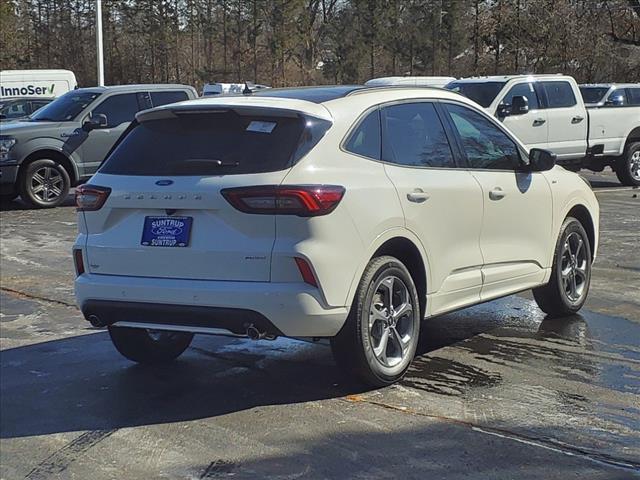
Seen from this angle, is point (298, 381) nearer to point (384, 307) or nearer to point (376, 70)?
point (384, 307)

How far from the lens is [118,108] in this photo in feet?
52.3

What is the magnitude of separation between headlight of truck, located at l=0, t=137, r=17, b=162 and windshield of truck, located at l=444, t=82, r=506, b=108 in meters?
7.40

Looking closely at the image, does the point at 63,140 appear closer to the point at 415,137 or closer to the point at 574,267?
the point at 574,267

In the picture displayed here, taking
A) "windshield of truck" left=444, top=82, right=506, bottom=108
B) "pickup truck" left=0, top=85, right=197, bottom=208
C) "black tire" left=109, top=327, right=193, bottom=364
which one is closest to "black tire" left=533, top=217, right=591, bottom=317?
"black tire" left=109, top=327, right=193, bottom=364

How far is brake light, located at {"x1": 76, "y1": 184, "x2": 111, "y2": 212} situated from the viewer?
543 cm

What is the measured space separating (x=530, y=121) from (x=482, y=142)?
34.9 feet

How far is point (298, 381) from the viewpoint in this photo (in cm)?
580

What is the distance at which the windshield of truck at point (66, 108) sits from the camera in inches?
617

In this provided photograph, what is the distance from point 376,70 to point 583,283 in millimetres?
45038

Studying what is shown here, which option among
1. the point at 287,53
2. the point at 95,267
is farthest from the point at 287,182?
the point at 287,53

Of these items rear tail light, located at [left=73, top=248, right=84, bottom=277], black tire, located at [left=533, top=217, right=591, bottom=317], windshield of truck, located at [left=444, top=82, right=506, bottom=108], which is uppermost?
windshield of truck, located at [left=444, top=82, right=506, bottom=108]

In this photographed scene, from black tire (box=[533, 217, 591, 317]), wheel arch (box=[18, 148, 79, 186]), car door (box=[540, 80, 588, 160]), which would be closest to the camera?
black tire (box=[533, 217, 591, 317])

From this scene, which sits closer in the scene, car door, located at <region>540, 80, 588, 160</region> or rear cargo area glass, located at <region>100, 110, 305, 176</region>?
rear cargo area glass, located at <region>100, 110, 305, 176</region>

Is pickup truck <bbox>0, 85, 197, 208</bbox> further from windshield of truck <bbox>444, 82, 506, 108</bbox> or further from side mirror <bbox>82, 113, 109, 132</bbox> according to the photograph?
windshield of truck <bbox>444, 82, 506, 108</bbox>
